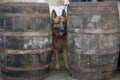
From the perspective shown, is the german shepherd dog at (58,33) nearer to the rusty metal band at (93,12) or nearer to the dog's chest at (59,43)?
the dog's chest at (59,43)

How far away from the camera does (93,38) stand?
4.20m

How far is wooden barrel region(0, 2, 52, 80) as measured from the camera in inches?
163

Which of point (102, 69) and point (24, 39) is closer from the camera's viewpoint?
point (24, 39)

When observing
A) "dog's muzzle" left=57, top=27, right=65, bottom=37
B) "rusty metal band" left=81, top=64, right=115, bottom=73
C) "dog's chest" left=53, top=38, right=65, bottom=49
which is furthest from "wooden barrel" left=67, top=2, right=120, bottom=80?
"dog's chest" left=53, top=38, right=65, bottom=49

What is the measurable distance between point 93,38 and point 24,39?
4.03ft

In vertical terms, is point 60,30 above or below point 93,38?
above

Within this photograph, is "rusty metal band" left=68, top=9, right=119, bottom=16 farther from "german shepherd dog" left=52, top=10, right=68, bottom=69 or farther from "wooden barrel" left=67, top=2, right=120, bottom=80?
"german shepherd dog" left=52, top=10, right=68, bottom=69

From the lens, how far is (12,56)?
4.24 metres

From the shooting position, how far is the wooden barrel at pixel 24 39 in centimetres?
413

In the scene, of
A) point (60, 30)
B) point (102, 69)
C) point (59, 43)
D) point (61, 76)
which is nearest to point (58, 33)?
point (60, 30)

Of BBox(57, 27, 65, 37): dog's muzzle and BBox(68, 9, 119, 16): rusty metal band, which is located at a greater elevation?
BBox(68, 9, 119, 16): rusty metal band

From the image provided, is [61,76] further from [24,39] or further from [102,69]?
[24,39]

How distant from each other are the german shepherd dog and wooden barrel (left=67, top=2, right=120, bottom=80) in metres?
0.19

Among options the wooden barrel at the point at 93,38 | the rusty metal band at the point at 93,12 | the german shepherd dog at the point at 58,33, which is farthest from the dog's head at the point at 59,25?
the rusty metal band at the point at 93,12
